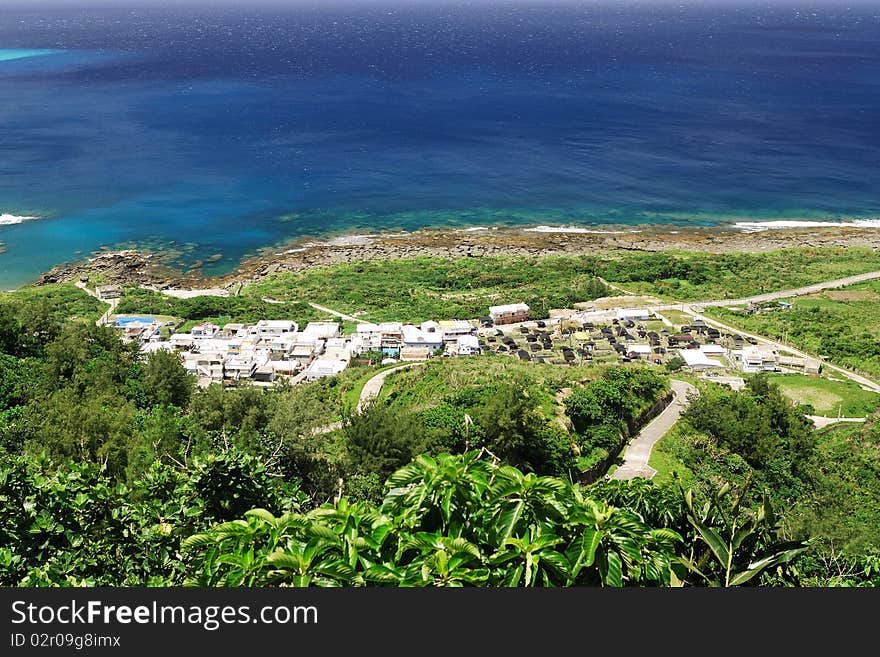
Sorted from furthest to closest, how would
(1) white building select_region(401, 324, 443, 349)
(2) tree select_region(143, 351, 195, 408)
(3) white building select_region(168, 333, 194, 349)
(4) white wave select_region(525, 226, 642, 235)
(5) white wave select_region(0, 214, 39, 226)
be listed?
(4) white wave select_region(525, 226, 642, 235), (5) white wave select_region(0, 214, 39, 226), (3) white building select_region(168, 333, 194, 349), (1) white building select_region(401, 324, 443, 349), (2) tree select_region(143, 351, 195, 408)

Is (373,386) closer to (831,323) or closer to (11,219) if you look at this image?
(831,323)

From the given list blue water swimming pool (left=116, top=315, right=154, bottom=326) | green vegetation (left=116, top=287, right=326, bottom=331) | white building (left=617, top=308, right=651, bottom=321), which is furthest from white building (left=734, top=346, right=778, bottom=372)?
blue water swimming pool (left=116, top=315, right=154, bottom=326)

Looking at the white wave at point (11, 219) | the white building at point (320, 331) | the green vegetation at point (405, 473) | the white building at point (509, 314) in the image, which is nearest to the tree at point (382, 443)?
the green vegetation at point (405, 473)

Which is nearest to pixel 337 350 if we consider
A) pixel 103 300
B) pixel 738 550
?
pixel 103 300

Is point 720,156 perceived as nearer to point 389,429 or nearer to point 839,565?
point 389,429

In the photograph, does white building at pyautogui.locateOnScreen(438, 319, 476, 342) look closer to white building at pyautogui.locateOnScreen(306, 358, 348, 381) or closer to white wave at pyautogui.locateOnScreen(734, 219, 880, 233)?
white building at pyautogui.locateOnScreen(306, 358, 348, 381)

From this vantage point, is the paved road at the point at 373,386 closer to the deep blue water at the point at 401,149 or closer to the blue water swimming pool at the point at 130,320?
the blue water swimming pool at the point at 130,320

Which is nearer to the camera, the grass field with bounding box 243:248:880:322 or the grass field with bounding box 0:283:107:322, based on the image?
the grass field with bounding box 0:283:107:322
